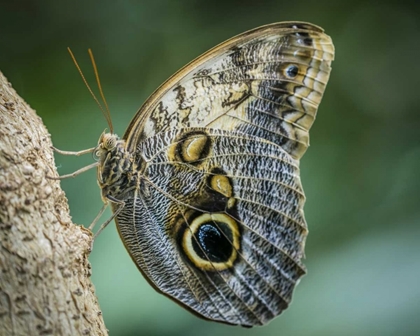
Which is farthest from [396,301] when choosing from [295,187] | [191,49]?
[191,49]

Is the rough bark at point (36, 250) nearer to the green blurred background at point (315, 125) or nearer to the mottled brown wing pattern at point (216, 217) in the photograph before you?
the mottled brown wing pattern at point (216, 217)

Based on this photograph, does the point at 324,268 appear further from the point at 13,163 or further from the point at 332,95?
the point at 13,163

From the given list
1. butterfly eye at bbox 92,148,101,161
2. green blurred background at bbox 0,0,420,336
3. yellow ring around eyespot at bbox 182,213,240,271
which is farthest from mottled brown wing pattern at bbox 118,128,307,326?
green blurred background at bbox 0,0,420,336

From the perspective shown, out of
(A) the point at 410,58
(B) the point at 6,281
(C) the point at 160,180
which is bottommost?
(B) the point at 6,281

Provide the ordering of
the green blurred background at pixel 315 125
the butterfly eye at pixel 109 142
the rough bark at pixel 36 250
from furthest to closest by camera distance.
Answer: the green blurred background at pixel 315 125, the butterfly eye at pixel 109 142, the rough bark at pixel 36 250

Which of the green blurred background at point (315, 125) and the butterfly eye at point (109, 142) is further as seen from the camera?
the green blurred background at point (315, 125)

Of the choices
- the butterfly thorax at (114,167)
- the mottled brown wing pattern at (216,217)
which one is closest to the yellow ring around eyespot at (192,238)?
the mottled brown wing pattern at (216,217)

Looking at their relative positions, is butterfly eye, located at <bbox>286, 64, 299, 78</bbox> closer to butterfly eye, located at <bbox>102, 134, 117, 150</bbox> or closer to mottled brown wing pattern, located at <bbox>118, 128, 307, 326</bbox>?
mottled brown wing pattern, located at <bbox>118, 128, 307, 326</bbox>
